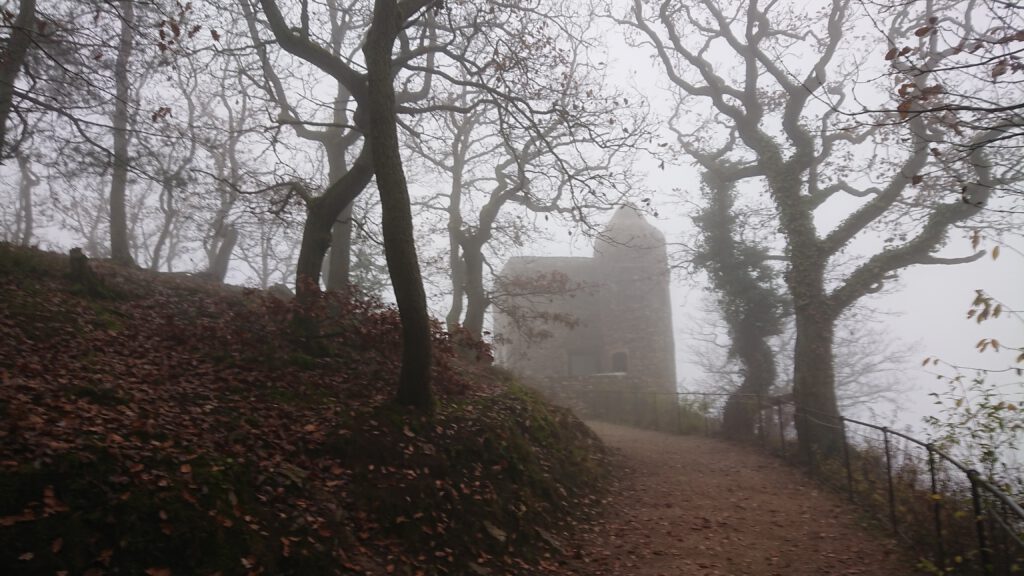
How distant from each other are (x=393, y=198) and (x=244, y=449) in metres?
3.11

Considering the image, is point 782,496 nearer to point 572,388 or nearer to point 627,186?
point 627,186

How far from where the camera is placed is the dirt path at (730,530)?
7258mm

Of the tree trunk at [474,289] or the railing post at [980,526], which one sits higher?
the tree trunk at [474,289]

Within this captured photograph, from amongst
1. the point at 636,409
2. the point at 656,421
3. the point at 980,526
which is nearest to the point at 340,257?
the point at 980,526

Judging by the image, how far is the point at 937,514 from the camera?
22.0ft

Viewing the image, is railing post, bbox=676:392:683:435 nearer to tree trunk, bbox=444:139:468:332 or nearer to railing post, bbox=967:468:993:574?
tree trunk, bbox=444:139:468:332

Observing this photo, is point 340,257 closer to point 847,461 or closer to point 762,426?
point 847,461

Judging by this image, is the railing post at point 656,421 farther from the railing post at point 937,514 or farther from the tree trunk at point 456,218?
the railing post at point 937,514

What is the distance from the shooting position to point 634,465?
1334 centimetres

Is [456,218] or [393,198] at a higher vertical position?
[456,218]

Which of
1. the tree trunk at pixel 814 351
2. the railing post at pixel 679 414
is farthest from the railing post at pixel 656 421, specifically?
the tree trunk at pixel 814 351

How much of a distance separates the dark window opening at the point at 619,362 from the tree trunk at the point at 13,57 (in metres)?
25.8

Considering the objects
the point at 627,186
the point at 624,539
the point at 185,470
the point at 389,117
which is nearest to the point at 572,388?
the point at 627,186

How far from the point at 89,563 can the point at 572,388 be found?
25.1 metres
